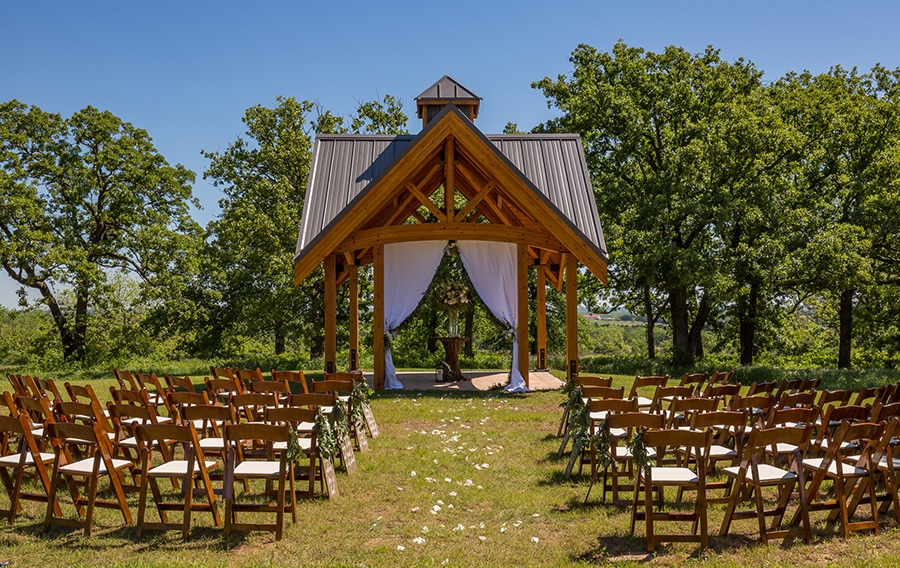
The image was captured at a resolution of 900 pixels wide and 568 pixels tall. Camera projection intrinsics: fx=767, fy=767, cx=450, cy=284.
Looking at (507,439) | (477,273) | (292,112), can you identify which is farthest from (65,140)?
A: (507,439)

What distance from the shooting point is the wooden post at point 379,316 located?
16.6 meters

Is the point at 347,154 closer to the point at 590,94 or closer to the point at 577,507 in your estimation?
the point at 590,94

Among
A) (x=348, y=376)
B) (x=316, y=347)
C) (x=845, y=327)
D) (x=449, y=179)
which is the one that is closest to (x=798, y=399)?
(x=348, y=376)

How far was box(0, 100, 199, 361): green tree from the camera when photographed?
26.0 metres

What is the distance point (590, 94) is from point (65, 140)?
1837 centimetres

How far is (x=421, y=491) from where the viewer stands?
309 inches

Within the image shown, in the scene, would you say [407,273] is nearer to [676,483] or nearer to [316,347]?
[676,483]

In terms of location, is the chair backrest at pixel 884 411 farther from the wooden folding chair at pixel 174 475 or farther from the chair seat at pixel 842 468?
the wooden folding chair at pixel 174 475

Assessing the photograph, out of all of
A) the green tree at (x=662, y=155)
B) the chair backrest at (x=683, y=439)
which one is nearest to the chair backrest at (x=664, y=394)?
the chair backrest at (x=683, y=439)

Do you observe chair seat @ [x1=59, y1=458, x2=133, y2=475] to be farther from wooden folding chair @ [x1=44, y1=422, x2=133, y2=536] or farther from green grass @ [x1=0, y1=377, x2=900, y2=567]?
green grass @ [x1=0, y1=377, x2=900, y2=567]

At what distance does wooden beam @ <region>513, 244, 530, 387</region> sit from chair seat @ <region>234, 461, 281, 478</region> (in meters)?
10.3

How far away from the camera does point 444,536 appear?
636 centimetres

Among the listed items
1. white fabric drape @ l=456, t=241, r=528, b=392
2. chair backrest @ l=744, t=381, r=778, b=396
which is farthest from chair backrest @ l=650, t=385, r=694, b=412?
white fabric drape @ l=456, t=241, r=528, b=392

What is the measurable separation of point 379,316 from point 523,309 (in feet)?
10.3
